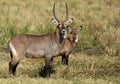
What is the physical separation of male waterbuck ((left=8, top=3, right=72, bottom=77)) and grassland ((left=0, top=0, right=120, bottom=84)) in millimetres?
345

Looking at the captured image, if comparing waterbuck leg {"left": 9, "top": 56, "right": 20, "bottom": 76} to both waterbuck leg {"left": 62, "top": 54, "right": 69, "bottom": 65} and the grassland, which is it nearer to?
the grassland

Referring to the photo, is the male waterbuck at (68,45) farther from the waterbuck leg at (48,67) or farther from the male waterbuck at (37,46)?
the waterbuck leg at (48,67)

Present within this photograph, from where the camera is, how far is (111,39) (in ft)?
43.2

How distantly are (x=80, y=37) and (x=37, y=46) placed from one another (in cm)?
488

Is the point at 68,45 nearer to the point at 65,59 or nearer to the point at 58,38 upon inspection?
the point at 65,59

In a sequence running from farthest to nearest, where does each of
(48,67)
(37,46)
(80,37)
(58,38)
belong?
1. (80,37)
2. (58,38)
3. (37,46)
4. (48,67)

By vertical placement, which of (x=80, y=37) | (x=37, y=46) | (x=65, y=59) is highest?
(x=37, y=46)

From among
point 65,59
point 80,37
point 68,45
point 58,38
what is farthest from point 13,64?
point 80,37

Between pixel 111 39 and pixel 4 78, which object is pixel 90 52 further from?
pixel 4 78

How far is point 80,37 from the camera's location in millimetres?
14062

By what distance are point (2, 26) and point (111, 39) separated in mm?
3745

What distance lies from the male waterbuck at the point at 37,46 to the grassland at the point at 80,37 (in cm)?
35

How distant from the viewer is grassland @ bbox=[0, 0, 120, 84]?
926cm

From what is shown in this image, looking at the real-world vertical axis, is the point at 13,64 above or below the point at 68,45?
below
